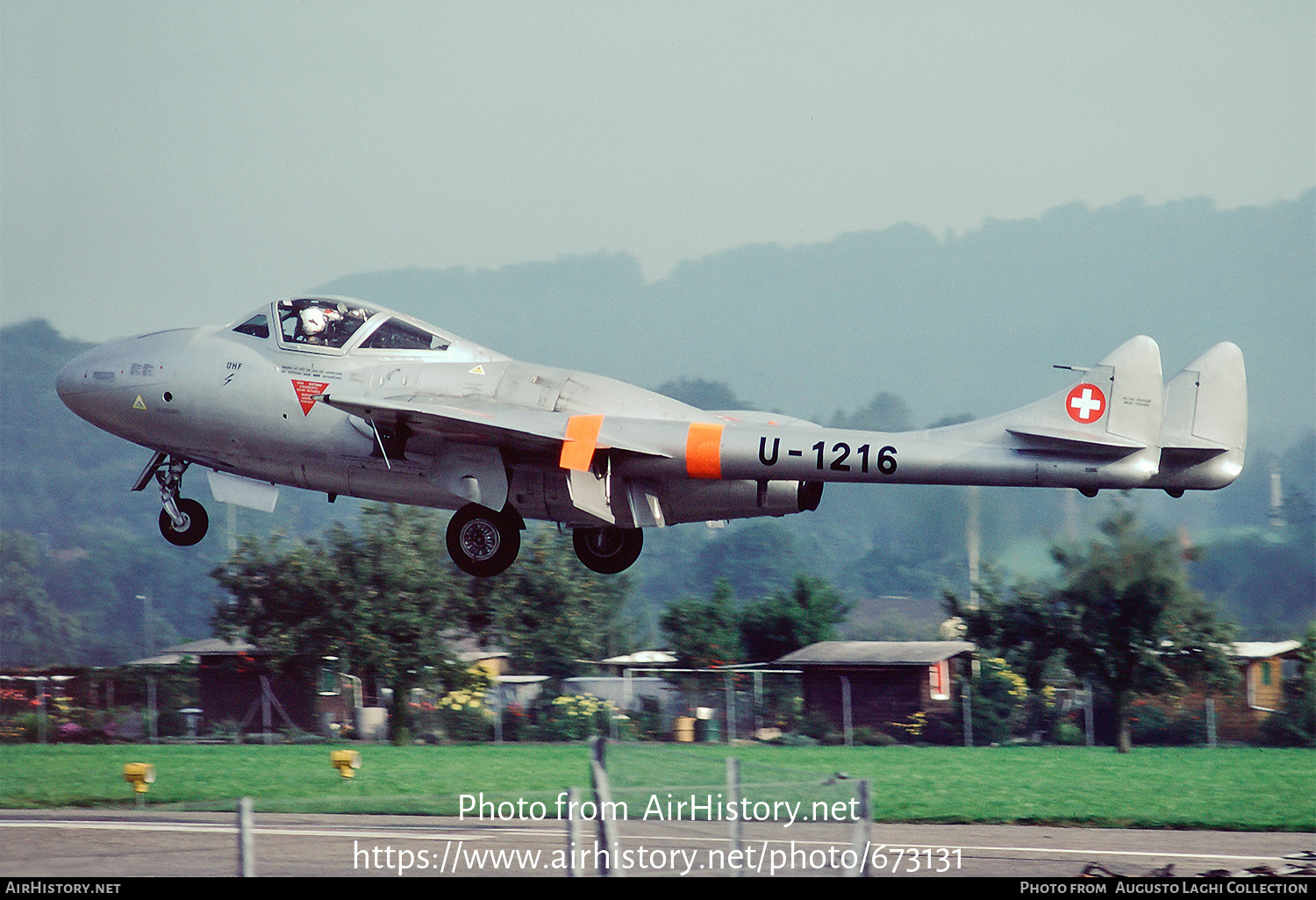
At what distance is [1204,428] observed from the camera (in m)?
21.1

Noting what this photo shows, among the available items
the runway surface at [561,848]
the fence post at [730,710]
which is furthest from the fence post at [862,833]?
the fence post at [730,710]

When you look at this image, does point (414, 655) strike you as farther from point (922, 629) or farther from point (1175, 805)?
point (922, 629)

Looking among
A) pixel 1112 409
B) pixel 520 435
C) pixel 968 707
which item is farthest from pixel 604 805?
pixel 968 707

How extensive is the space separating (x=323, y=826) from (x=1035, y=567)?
30.5 m

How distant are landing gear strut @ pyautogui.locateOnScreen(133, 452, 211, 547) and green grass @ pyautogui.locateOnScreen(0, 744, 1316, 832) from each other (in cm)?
476

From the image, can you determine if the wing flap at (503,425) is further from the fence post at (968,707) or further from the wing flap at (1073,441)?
the fence post at (968,707)

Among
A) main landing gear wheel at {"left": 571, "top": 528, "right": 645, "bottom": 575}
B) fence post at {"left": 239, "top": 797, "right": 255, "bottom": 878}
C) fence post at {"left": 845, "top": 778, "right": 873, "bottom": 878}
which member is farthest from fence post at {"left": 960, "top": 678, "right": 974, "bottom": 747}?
fence post at {"left": 239, "top": 797, "right": 255, "bottom": 878}

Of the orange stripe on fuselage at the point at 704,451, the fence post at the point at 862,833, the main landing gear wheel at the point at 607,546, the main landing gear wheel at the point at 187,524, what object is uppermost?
the orange stripe on fuselage at the point at 704,451

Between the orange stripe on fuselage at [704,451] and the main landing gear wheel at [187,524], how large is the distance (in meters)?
9.00

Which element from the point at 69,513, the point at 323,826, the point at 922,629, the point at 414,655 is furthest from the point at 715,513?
the point at 69,513

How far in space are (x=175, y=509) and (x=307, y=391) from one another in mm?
4095

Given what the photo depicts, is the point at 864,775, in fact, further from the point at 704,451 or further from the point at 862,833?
the point at 862,833

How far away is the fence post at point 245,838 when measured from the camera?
598 inches

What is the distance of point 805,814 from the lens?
52.8 ft
